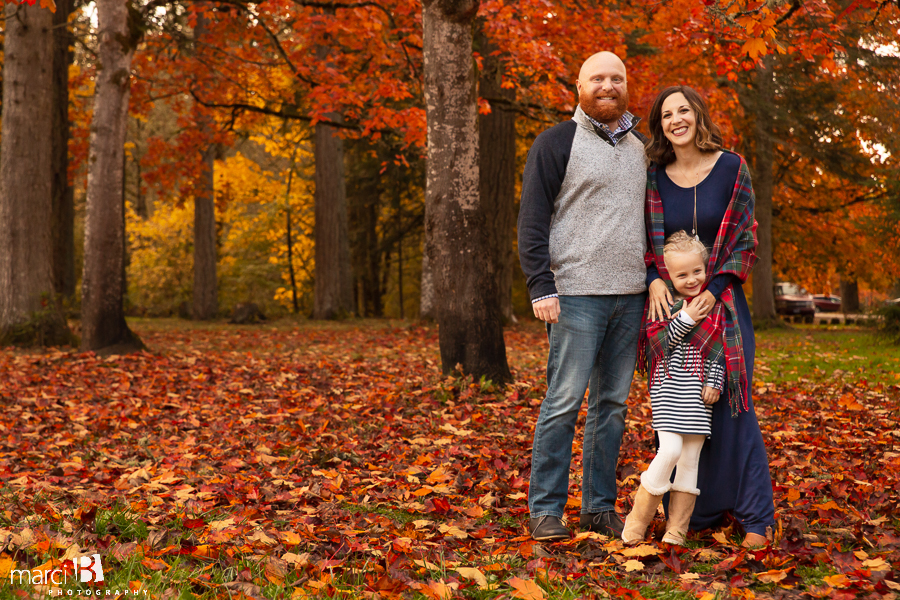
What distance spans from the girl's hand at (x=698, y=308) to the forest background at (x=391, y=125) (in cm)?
173

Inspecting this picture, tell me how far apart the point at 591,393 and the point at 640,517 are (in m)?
0.59

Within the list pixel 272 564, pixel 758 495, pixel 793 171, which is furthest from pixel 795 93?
pixel 272 564

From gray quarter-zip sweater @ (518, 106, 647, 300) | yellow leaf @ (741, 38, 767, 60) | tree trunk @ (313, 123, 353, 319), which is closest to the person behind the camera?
gray quarter-zip sweater @ (518, 106, 647, 300)

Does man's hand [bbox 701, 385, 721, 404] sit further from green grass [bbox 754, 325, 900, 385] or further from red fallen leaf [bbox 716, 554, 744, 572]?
green grass [bbox 754, 325, 900, 385]

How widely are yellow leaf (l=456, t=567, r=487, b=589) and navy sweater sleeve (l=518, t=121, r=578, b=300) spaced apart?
1147mm

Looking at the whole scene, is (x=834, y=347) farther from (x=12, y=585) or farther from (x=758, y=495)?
(x=12, y=585)

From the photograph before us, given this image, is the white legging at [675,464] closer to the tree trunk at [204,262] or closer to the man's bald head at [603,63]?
the man's bald head at [603,63]

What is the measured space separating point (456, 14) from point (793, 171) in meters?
17.3

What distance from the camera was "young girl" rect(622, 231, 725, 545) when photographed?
301cm

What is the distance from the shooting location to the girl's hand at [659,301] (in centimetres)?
308

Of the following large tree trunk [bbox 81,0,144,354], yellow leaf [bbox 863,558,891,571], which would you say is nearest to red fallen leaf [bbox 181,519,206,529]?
yellow leaf [bbox 863,558,891,571]

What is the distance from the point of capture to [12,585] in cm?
248

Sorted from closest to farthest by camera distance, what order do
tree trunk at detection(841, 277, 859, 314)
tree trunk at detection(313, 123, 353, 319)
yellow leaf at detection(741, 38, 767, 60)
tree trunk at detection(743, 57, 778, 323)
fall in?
1. yellow leaf at detection(741, 38, 767, 60)
2. tree trunk at detection(743, 57, 778, 323)
3. tree trunk at detection(313, 123, 353, 319)
4. tree trunk at detection(841, 277, 859, 314)
